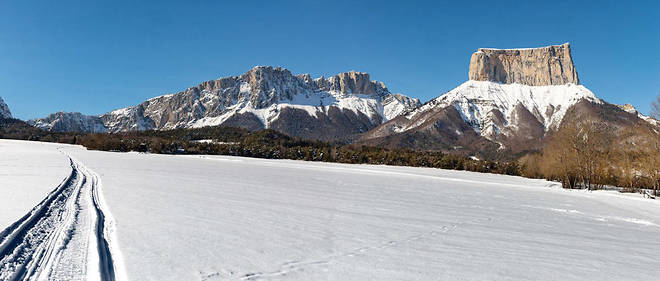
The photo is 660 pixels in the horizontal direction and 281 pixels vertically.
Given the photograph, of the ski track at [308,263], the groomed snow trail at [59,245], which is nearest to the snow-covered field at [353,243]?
the ski track at [308,263]

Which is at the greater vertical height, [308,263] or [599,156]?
[599,156]

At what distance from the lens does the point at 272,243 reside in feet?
24.3

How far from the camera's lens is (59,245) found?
641 cm

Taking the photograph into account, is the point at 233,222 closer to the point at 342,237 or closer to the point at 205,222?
the point at 205,222

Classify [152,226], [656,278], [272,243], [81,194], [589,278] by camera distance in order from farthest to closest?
1. [81,194]
2. [152,226]
3. [272,243]
4. [656,278]
5. [589,278]

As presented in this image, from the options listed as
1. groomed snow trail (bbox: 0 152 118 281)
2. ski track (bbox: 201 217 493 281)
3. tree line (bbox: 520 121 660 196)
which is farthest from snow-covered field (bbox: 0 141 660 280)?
tree line (bbox: 520 121 660 196)

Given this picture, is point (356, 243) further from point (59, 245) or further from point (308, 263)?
point (59, 245)

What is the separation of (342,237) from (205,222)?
3819mm

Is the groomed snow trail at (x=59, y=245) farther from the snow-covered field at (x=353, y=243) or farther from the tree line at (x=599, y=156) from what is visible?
the tree line at (x=599, y=156)

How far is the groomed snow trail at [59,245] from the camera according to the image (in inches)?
199

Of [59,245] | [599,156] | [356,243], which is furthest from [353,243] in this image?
[599,156]

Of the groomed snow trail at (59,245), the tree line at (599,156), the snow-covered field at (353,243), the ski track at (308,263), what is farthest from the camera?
the tree line at (599,156)

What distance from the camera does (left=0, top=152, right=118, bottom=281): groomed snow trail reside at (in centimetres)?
505

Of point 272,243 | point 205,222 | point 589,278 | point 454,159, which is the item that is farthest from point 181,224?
point 454,159
